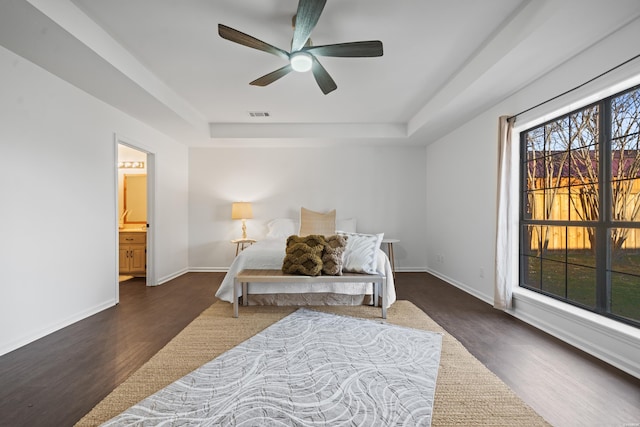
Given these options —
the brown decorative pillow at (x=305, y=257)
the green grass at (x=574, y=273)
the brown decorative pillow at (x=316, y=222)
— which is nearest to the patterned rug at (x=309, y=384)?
the brown decorative pillow at (x=305, y=257)

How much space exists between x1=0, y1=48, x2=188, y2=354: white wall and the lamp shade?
6.21 ft

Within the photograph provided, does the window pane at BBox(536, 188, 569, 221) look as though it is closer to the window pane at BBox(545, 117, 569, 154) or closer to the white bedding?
the window pane at BBox(545, 117, 569, 154)

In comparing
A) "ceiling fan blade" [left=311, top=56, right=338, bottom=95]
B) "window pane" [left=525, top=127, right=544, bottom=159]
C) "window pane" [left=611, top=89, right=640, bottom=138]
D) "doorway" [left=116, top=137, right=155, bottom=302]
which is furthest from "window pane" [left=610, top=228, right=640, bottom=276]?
"doorway" [left=116, top=137, right=155, bottom=302]

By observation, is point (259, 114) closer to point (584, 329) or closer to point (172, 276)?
point (172, 276)

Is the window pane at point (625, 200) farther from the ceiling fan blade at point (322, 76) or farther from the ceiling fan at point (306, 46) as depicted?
the ceiling fan blade at point (322, 76)

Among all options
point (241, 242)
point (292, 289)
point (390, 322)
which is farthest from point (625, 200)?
point (241, 242)

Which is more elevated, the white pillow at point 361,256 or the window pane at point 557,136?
the window pane at point 557,136

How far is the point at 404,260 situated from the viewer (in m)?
5.68

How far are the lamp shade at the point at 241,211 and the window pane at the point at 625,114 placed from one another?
468 centimetres

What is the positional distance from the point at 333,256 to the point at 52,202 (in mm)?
2640

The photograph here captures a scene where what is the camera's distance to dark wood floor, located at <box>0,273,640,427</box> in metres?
1.61

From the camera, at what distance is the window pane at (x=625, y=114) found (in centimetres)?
224

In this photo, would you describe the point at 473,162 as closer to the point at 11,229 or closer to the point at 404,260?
the point at 404,260

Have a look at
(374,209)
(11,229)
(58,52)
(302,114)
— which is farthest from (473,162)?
(11,229)
